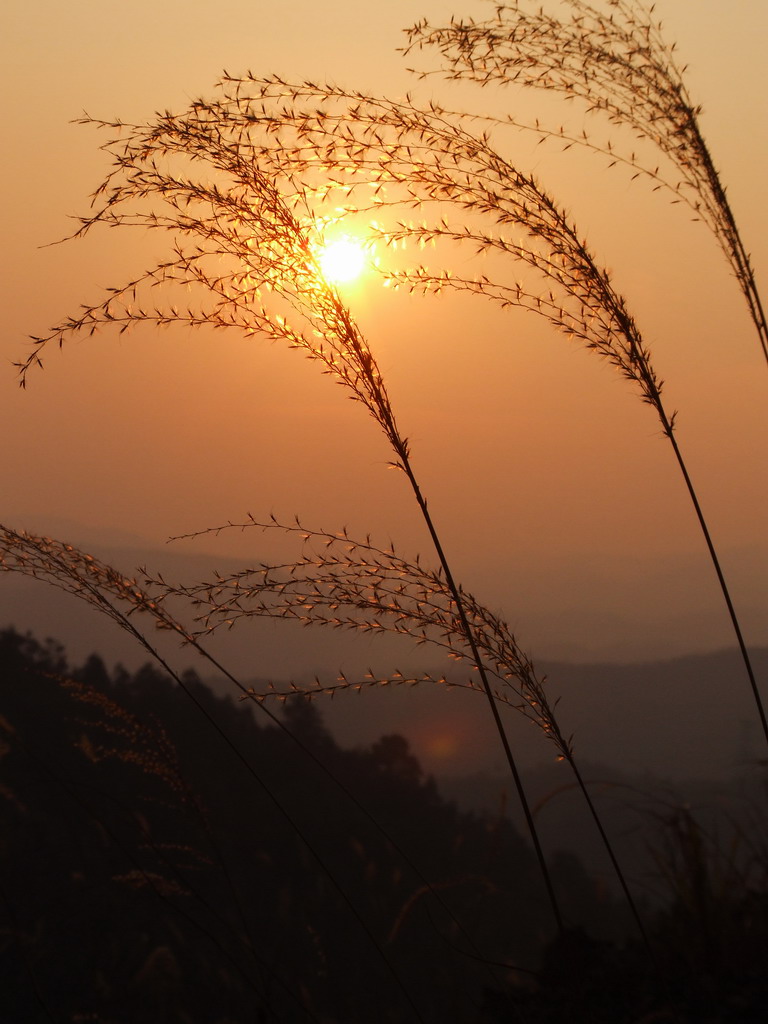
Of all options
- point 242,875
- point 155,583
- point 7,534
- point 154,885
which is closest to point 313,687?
point 155,583

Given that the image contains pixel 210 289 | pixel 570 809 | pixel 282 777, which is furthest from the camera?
pixel 282 777

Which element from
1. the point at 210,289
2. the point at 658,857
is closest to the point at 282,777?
the point at 658,857

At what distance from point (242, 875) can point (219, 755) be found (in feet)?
Result: 4.49

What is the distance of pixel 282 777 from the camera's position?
4.85 metres

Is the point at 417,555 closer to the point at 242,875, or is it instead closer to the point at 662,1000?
A: the point at 662,1000

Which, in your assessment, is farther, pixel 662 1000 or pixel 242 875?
pixel 242 875

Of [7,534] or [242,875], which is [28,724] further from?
[7,534]

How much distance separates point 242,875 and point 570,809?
204cm

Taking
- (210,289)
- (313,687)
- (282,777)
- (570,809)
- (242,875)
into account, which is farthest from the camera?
(282,777)

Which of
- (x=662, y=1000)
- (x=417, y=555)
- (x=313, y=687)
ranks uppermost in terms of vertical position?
(x=417, y=555)

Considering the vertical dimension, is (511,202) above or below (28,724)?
above

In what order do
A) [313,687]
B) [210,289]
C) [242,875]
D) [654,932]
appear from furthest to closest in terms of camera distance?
[242,875] → [654,932] → [210,289] → [313,687]

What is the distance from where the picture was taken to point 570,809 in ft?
6.57

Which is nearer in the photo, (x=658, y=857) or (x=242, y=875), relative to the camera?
(x=658, y=857)
